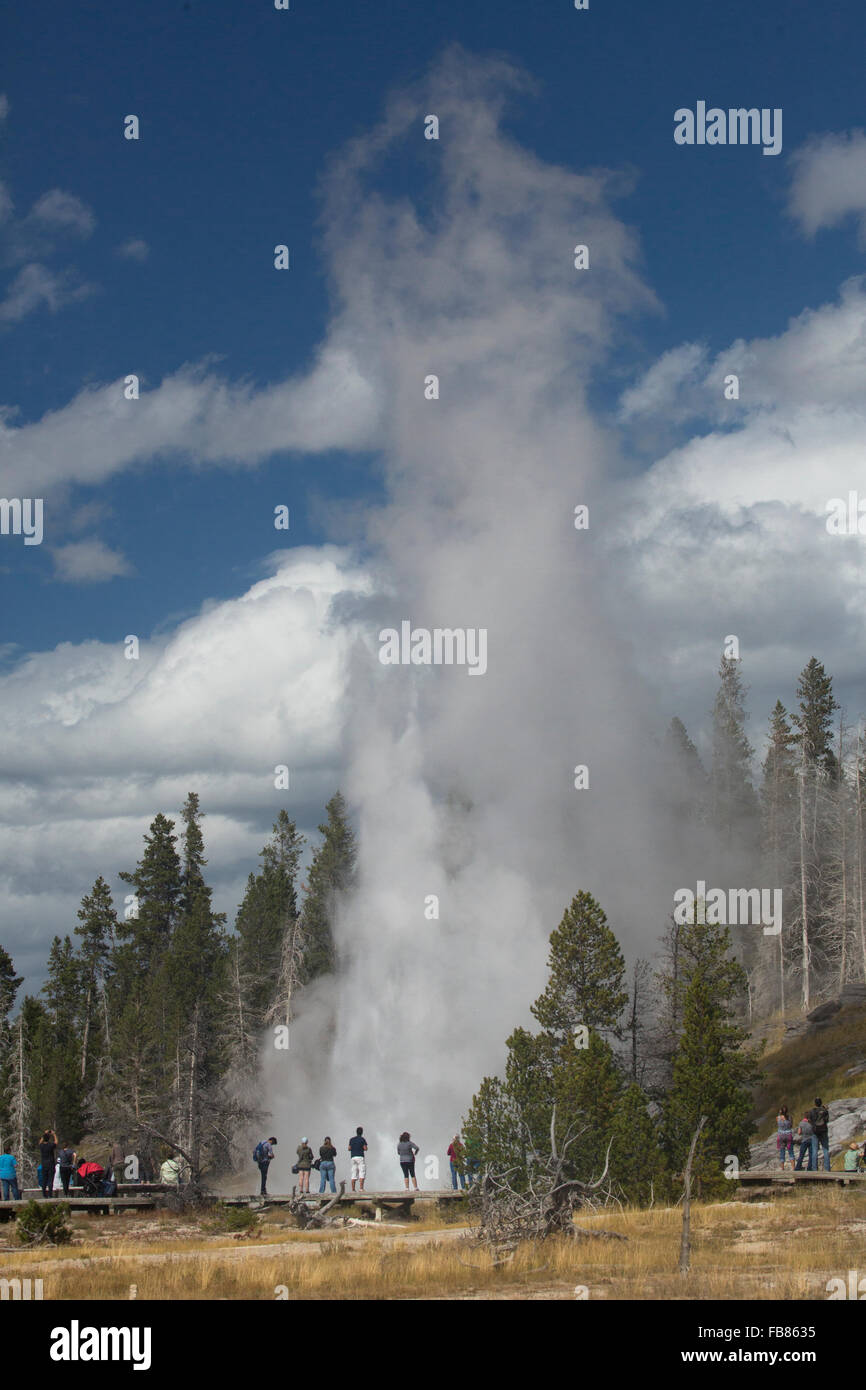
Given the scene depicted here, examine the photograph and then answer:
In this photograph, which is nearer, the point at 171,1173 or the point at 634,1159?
the point at 634,1159

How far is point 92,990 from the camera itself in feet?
306

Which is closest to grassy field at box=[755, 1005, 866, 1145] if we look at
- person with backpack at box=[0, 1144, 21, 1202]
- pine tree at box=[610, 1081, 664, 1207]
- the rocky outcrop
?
the rocky outcrop

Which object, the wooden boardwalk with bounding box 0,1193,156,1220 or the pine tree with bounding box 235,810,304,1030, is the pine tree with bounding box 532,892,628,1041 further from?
the pine tree with bounding box 235,810,304,1030

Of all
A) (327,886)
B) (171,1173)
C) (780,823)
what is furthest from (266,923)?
(171,1173)

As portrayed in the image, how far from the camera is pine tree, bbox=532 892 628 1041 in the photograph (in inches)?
1439

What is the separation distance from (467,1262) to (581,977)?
17.3m

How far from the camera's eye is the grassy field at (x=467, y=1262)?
57.6 ft

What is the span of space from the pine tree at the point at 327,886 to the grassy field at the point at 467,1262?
52912 mm

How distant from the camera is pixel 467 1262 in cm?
1997

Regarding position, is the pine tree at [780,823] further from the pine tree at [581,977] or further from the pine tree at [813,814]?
the pine tree at [581,977]

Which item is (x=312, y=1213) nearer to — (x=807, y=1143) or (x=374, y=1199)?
(x=374, y=1199)

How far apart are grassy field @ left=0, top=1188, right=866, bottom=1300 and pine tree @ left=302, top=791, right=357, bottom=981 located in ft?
174

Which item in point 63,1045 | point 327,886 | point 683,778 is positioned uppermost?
point 683,778
